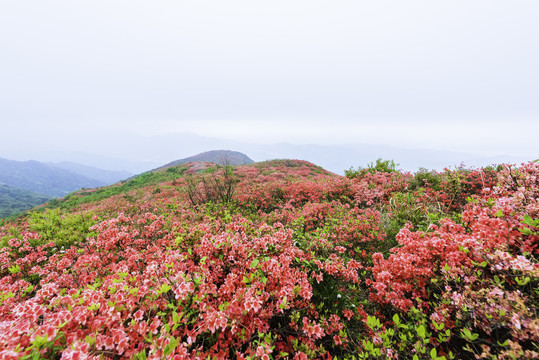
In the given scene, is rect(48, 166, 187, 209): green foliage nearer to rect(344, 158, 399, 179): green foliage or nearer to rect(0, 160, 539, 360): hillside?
rect(0, 160, 539, 360): hillside

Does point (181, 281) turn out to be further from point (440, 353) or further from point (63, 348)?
point (440, 353)

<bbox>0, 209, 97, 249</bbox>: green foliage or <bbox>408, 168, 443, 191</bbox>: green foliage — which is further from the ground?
<bbox>408, 168, 443, 191</bbox>: green foliage

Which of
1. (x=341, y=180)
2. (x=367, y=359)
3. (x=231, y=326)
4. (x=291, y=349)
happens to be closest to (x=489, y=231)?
(x=367, y=359)

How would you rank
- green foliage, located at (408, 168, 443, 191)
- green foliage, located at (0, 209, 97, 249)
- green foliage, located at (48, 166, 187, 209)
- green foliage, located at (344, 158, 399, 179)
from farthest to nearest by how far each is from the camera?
green foliage, located at (48, 166, 187, 209)
green foliage, located at (344, 158, 399, 179)
green foliage, located at (408, 168, 443, 191)
green foliage, located at (0, 209, 97, 249)

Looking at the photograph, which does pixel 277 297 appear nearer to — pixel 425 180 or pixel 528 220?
pixel 528 220

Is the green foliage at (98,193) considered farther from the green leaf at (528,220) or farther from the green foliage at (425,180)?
the green leaf at (528,220)

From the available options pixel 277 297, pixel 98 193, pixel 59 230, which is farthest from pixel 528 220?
pixel 98 193

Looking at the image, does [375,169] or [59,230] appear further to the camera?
[375,169]

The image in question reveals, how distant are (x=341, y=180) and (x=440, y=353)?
28.8 ft

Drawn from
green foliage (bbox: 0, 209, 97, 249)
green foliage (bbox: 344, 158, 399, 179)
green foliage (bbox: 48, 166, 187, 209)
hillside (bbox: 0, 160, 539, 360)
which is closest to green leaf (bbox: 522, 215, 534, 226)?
hillside (bbox: 0, 160, 539, 360)

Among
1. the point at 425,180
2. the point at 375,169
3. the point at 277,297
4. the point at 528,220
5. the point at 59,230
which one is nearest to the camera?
the point at 528,220

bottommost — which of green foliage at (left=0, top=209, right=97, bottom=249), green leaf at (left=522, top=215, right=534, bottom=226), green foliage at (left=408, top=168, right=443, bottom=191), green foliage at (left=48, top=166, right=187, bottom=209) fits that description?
green foliage at (left=48, top=166, right=187, bottom=209)

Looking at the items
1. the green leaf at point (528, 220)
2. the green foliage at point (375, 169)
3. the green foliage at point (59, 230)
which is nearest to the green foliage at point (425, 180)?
the green foliage at point (375, 169)

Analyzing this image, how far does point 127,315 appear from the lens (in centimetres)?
203
